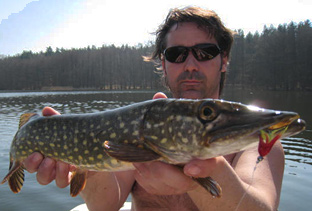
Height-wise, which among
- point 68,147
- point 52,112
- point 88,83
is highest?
point 52,112

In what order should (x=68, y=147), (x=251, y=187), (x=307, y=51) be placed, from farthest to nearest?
1. (x=307, y=51)
2. (x=68, y=147)
3. (x=251, y=187)

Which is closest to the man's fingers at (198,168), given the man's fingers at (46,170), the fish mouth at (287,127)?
the fish mouth at (287,127)

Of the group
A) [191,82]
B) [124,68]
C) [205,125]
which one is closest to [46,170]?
[205,125]

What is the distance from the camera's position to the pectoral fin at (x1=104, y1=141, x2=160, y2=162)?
1.93m

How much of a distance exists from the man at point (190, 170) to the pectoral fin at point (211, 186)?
7 cm

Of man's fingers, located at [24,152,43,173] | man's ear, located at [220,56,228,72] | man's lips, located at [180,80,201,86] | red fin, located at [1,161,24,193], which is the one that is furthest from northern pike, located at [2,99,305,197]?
man's ear, located at [220,56,228,72]

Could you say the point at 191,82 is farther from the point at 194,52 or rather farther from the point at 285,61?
the point at 285,61

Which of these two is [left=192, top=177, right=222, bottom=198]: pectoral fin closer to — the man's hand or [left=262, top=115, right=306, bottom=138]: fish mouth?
[left=262, top=115, right=306, bottom=138]: fish mouth

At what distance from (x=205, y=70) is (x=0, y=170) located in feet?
25.5

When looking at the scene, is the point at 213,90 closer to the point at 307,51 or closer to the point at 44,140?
the point at 44,140

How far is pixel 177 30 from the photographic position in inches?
148

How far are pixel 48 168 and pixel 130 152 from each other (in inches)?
50.5

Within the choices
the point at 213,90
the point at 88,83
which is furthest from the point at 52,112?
the point at 88,83

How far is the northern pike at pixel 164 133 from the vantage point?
167 centimetres
